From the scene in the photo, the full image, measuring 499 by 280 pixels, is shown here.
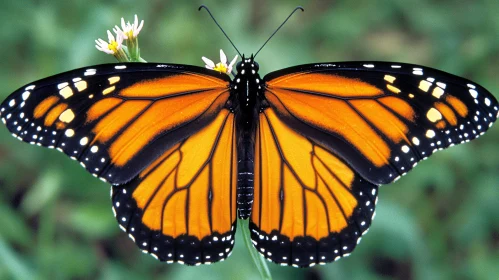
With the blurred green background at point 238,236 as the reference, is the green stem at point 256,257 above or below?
below

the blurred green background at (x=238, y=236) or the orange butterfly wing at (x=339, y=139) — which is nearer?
the orange butterfly wing at (x=339, y=139)

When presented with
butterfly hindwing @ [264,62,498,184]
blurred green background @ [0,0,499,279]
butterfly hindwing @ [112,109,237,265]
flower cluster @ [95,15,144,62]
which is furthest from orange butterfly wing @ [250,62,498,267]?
blurred green background @ [0,0,499,279]

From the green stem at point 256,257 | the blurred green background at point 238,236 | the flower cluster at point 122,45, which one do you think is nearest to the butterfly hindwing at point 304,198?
the green stem at point 256,257

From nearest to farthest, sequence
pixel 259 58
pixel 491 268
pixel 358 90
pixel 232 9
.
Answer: pixel 358 90
pixel 491 268
pixel 259 58
pixel 232 9

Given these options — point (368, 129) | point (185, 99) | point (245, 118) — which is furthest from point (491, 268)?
point (185, 99)

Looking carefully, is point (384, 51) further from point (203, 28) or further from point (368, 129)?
point (368, 129)

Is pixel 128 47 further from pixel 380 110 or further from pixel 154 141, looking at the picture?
pixel 380 110

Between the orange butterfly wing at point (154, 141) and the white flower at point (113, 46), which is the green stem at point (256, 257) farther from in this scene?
the white flower at point (113, 46)
